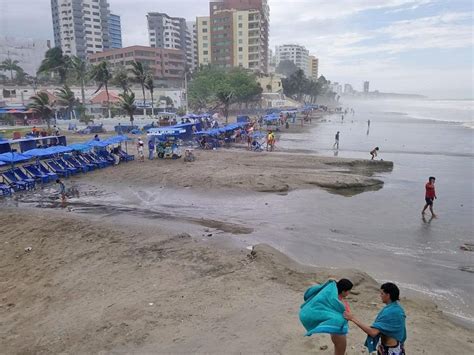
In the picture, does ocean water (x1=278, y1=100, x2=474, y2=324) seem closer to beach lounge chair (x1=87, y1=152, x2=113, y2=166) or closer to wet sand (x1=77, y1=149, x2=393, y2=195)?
wet sand (x1=77, y1=149, x2=393, y2=195)

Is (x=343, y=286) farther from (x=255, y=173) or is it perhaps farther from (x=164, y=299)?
(x=255, y=173)

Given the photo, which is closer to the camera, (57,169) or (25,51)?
(57,169)

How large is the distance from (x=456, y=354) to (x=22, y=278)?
9.46 meters

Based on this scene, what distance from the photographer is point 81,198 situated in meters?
17.1

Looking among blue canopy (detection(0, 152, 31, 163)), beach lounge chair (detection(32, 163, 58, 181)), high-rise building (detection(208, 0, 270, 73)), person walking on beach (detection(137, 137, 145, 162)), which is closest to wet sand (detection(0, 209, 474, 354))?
blue canopy (detection(0, 152, 31, 163))

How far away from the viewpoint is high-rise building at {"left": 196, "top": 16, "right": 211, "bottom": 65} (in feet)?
389

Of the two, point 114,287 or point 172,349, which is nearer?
point 172,349

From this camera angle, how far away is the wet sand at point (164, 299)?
6184 mm

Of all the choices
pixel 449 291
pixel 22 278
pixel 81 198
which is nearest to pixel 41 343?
pixel 22 278

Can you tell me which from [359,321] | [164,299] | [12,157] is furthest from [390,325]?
[12,157]

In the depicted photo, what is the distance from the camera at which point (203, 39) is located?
120m

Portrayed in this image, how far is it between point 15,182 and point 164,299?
14759 millimetres

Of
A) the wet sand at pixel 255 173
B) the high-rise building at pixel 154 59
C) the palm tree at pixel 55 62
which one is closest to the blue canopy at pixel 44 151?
the wet sand at pixel 255 173

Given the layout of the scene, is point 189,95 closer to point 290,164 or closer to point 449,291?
point 290,164
